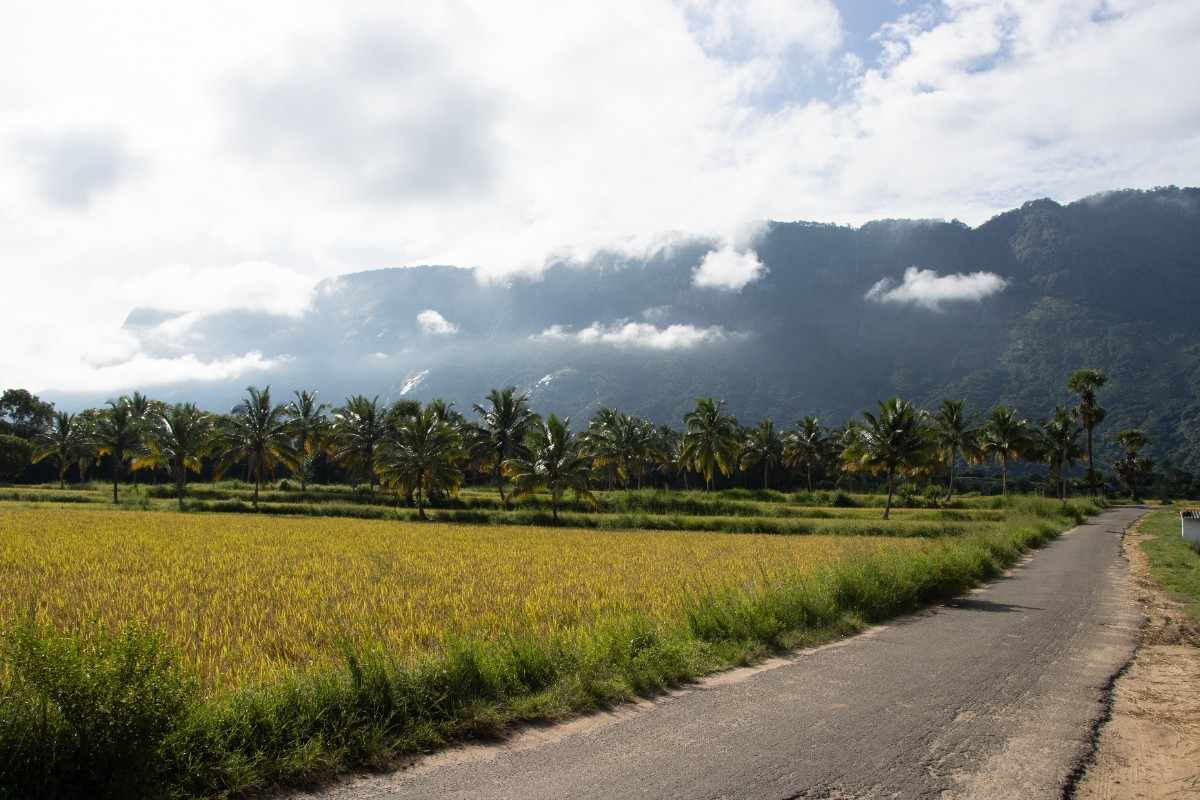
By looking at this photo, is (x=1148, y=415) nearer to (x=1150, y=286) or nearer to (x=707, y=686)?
(x=1150, y=286)

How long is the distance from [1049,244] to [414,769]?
232001 millimetres

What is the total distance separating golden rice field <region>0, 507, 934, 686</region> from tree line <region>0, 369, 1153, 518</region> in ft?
49.0

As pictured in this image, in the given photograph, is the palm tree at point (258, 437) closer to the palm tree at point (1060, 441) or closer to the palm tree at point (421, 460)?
the palm tree at point (421, 460)

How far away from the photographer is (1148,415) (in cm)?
11488

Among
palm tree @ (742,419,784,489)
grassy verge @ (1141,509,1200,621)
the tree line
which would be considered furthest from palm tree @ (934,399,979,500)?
grassy verge @ (1141,509,1200,621)

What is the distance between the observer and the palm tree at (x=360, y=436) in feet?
186

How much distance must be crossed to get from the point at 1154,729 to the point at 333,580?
563 inches

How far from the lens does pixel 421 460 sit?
43.1 metres

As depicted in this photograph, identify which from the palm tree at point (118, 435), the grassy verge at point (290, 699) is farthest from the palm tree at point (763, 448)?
the grassy verge at point (290, 699)

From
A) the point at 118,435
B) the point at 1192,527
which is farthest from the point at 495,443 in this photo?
the point at 1192,527

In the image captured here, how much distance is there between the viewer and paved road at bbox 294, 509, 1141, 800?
4.90m

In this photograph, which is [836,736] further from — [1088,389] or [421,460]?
[1088,389]

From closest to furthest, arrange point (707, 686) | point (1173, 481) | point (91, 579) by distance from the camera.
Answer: point (707, 686) < point (91, 579) < point (1173, 481)

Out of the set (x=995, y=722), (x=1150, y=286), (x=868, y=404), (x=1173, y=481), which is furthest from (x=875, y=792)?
(x=1150, y=286)
